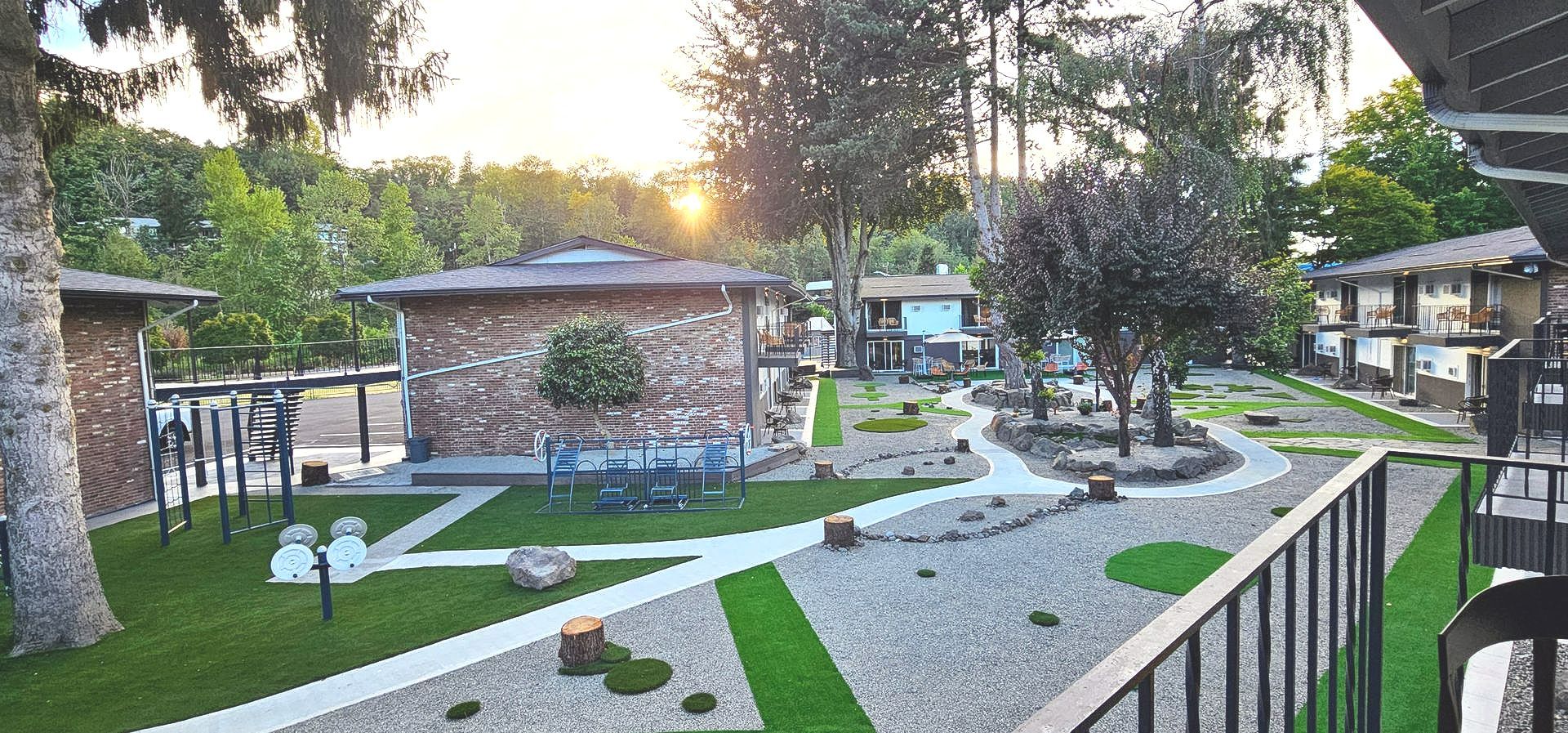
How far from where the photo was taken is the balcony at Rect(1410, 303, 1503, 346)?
70.5 feet

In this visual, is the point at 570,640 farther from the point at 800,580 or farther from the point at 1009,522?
the point at 1009,522

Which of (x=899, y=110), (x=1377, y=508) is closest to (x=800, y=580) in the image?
(x=1377, y=508)

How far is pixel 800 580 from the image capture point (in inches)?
422

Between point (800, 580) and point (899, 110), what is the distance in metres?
20.2

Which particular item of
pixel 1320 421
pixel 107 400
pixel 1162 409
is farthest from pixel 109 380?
pixel 1320 421

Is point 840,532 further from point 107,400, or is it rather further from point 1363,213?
point 1363,213

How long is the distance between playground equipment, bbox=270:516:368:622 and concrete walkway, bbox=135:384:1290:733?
0.88 m

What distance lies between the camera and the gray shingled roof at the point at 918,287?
42938 mm

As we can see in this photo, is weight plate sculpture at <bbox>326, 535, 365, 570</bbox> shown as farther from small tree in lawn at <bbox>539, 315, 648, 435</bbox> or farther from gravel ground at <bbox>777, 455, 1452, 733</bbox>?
gravel ground at <bbox>777, 455, 1452, 733</bbox>

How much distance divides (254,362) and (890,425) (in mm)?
18494

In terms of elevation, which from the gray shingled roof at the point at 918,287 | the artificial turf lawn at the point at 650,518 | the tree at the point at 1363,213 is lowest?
the artificial turf lawn at the point at 650,518

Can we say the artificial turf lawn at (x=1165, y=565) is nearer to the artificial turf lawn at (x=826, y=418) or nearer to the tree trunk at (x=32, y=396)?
the artificial turf lawn at (x=826, y=418)

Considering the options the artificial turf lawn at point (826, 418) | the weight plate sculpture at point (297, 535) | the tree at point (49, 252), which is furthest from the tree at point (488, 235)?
the weight plate sculpture at point (297, 535)

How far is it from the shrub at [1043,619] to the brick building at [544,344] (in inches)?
413
